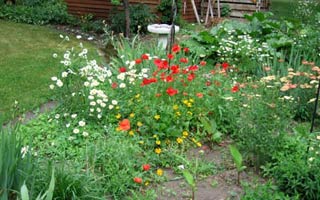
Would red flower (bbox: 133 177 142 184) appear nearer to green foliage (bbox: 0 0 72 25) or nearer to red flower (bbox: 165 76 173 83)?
red flower (bbox: 165 76 173 83)

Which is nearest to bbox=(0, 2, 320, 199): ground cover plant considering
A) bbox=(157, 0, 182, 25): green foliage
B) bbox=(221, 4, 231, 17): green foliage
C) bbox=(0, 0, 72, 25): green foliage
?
bbox=(157, 0, 182, 25): green foliage

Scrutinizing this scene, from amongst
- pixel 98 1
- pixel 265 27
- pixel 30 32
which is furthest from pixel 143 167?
pixel 98 1

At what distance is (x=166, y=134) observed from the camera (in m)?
3.63

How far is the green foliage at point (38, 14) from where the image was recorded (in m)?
10.3

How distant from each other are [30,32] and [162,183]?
6.86m

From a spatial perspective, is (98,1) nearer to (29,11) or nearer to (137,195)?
(29,11)

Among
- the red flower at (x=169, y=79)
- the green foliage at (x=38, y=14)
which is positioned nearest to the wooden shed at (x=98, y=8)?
the green foliage at (x=38, y=14)

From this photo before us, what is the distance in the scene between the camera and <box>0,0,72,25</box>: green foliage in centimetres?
1032

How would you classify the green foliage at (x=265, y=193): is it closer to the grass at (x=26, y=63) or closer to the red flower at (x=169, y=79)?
the red flower at (x=169, y=79)

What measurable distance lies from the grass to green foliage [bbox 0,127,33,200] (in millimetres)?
775

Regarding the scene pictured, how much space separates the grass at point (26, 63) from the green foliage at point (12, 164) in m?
0.77

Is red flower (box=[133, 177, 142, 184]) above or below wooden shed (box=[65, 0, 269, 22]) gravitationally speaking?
below

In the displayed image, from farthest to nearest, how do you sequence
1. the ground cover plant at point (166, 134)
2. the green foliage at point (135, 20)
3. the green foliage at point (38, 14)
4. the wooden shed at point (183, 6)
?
1. the wooden shed at point (183, 6)
2. the green foliage at point (38, 14)
3. the green foliage at point (135, 20)
4. the ground cover plant at point (166, 134)

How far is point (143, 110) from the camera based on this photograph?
12.2 feet
